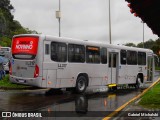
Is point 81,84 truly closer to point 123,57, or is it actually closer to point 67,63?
point 67,63

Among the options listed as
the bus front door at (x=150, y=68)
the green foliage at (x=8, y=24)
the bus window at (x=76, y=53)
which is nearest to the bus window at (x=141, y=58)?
the bus front door at (x=150, y=68)

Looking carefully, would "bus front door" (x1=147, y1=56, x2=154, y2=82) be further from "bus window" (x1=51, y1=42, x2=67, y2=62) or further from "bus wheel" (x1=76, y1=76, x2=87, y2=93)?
"bus window" (x1=51, y1=42, x2=67, y2=62)

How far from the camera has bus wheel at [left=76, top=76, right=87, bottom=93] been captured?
19.4 metres

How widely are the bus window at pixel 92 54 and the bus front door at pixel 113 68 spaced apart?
145 cm

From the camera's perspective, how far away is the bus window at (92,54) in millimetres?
20156

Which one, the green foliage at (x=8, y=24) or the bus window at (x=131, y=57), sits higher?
the green foliage at (x=8, y=24)

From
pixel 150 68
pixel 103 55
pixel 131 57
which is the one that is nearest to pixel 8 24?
pixel 150 68

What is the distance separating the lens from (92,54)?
67.4 feet

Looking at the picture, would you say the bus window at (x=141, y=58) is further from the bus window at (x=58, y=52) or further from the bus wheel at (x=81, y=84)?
the bus window at (x=58, y=52)

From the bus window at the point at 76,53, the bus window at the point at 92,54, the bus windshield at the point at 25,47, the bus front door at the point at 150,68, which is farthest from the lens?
the bus front door at the point at 150,68

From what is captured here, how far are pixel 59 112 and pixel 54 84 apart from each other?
18.3 ft

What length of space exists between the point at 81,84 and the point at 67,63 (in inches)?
68.5

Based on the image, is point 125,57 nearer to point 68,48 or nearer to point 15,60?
point 68,48

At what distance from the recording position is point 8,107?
1283cm
